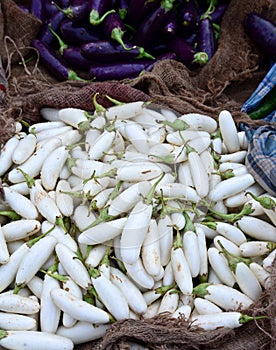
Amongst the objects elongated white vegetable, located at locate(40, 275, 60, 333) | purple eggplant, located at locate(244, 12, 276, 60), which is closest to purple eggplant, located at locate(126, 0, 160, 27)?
purple eggplant, located at locate(244, 12, 276, 60)

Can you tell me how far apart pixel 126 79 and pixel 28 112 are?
1.10 feet

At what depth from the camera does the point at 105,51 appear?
6.69 feet

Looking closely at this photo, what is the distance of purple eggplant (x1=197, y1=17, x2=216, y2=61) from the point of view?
2.07 meters

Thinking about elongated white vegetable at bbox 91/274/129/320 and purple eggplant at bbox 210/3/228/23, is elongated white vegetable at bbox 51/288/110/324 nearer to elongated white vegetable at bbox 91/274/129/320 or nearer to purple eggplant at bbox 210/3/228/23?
elongated white vegetable at bbox 91/274/129/320

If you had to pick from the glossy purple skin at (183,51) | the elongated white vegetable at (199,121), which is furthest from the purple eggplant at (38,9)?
the elongated white vegetable at (199,121)

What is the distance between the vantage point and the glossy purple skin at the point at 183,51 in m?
2.05

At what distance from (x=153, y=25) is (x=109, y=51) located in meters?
0.18

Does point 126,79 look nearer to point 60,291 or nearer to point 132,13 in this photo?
point 132,13

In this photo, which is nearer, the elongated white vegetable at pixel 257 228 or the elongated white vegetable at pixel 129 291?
the elongated white vegetable at pixel 129 291

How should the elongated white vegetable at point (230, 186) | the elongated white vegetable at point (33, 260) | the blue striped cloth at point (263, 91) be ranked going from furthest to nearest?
1. the blue striped cloth at point (263, 91)
2. the elongated white vegetable at point (230, 186)
3. the elongated white vegetable at point (33, 260)

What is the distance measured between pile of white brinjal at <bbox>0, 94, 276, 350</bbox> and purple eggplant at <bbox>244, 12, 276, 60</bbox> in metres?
0.53

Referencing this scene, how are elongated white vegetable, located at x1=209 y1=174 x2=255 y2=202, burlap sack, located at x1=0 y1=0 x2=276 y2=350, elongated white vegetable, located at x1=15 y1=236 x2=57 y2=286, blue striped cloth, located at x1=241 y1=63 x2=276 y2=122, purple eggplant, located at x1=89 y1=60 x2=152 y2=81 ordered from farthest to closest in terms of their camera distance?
purple eggplant, located at x1=89 y1=60 x2=152 y2=81 → blue striped cloth, located at x1=241 y1=63 x2=276 y2=122 → elongated white vegetable, located at x1=209 y1=174 x2=255 y2=202 → elongated white vegetable, located at x1=15 y1=236 x2=57 y2=286 → burlap sack, located at x1=0 y1=0 x2=276 y2=350

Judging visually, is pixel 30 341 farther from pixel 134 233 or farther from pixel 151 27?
pixel 151 27

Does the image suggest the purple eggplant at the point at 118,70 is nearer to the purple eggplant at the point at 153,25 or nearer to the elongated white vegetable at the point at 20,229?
the purple eggplant at the point at 153,25
